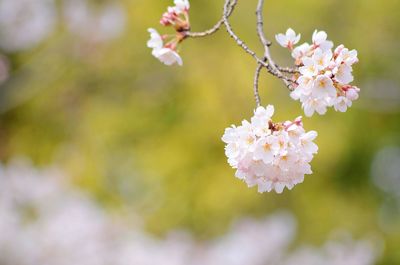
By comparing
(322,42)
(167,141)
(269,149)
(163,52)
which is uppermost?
(167,141)

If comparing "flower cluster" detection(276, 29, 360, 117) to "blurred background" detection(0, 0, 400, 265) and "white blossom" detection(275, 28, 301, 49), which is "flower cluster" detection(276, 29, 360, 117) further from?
"blurred background" detection(0, 0, 400, 265)

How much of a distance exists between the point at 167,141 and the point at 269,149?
3854mm

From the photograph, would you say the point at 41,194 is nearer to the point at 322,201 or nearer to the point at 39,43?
the point at 39,43

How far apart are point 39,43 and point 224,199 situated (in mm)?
1749

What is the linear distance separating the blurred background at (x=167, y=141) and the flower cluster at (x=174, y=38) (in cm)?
301

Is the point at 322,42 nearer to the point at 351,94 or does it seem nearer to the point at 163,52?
the point at 351,94

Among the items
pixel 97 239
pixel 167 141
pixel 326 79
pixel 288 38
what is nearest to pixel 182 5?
pixel 288 38

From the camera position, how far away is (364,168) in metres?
5.60

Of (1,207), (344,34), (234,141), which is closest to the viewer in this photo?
(234,141)

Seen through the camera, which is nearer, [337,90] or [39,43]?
[337,90]

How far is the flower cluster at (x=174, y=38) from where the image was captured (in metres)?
1.67

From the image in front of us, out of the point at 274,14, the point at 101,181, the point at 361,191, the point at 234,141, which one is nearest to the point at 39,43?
the point at 101,181

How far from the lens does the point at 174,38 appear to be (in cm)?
170

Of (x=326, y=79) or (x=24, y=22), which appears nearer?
(x=326, y=79)
